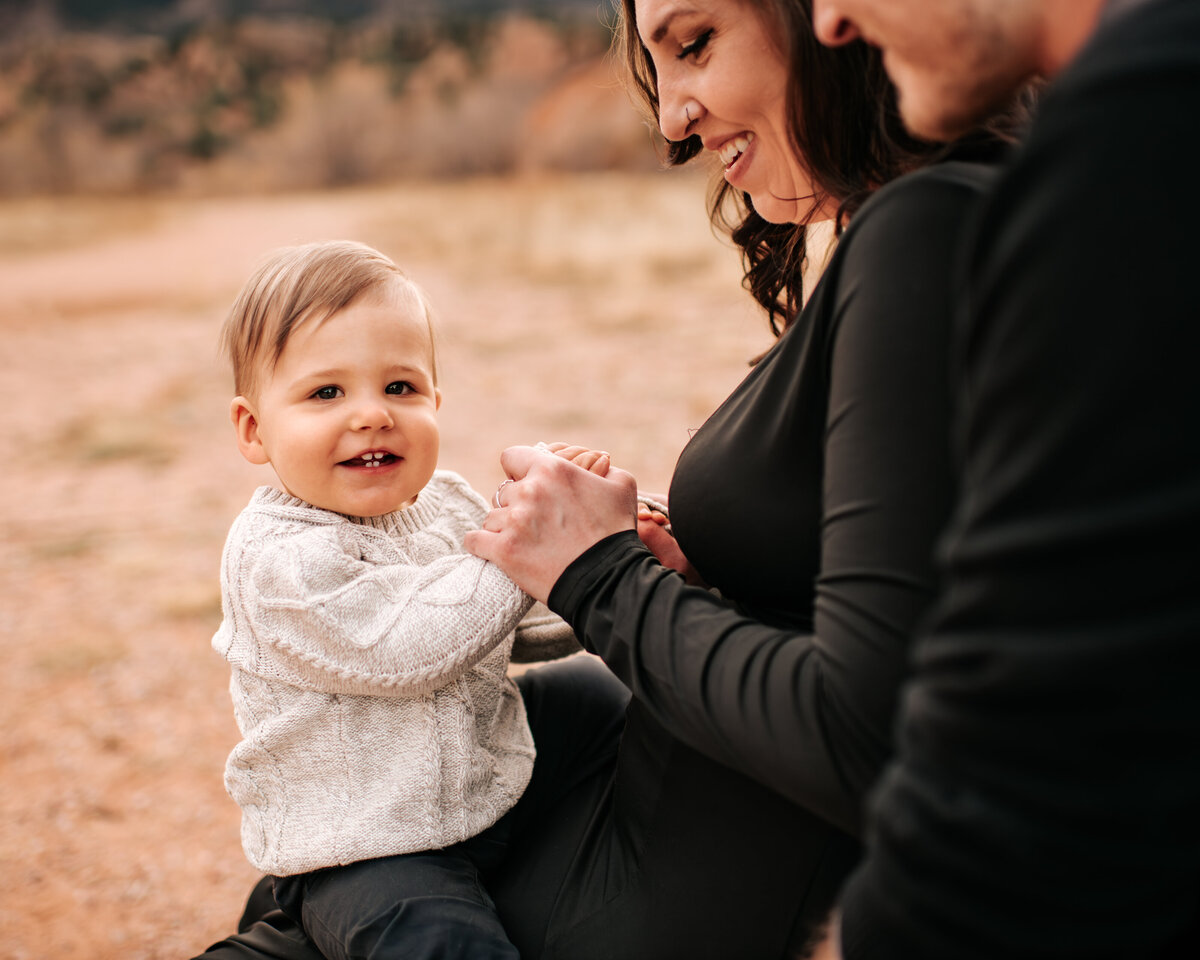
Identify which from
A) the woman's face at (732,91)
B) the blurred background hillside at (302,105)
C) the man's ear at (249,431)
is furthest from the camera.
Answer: the blurred background hillside at (302,105)

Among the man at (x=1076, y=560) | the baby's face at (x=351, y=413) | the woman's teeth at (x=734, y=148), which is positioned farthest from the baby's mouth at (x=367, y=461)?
the man at (x=1076, y=560)

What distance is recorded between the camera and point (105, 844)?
304cm

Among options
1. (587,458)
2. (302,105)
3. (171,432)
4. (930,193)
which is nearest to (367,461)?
(587,458)

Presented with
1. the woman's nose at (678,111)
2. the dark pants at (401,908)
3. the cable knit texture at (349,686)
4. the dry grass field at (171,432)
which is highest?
the woman's nose at (678,111)

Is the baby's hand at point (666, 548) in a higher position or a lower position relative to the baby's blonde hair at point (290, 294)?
lower

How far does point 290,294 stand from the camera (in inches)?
63.2

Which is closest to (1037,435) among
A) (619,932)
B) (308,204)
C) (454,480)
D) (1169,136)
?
(1169,136)

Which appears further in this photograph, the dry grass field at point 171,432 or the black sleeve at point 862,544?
the dry grass field at point 171,432

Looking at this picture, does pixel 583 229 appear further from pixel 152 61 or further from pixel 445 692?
pixel 152 61

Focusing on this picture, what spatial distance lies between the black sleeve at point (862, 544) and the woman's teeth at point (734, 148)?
0.71 m

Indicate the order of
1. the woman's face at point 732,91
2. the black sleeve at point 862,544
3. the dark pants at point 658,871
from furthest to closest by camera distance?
the woman's face at point 732,91 < the dark pants at point 658,871 < the black sleeve at point 862,544

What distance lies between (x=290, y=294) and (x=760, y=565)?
0.86 meters

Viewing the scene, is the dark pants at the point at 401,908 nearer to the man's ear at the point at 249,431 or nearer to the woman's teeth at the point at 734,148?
the man's ear at the point at 249,431

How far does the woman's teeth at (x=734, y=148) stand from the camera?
1.73 meters
